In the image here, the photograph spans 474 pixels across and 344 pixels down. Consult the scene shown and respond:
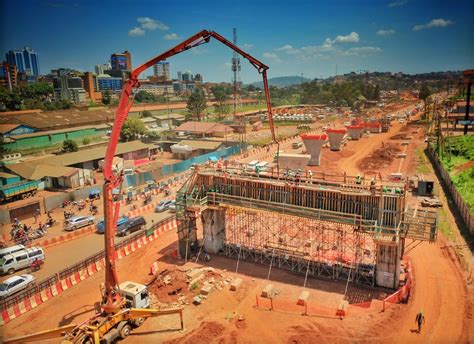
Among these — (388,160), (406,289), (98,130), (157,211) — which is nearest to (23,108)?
(98,130)

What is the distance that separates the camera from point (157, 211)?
41.0 m

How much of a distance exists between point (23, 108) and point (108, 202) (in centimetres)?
10429

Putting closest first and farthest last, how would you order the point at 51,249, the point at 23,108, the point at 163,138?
the point at 51,249
the point at 163,138
the point at 23,108

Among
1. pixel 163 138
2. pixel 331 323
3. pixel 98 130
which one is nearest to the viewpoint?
pixel 331 323

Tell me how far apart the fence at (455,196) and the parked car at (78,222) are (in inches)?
1375

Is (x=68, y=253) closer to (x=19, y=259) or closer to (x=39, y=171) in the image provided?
(x=19, y=259)

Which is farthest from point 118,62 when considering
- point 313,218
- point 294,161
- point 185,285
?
point 313,218

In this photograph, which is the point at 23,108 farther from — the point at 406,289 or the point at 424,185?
the point at 406,289

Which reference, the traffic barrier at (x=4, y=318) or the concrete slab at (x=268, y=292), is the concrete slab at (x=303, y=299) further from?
the traffic barrier at (x=4, y=318)

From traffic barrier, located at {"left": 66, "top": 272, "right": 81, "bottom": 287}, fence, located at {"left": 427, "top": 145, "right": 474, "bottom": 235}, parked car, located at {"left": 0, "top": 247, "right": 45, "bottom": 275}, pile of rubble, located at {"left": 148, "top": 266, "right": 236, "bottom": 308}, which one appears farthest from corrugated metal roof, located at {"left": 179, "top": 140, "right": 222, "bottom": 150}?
traffic barrier, located at {"left": 66, "top": 272, "right": 81, "bottom": 287}

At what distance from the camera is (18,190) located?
43.9 meters

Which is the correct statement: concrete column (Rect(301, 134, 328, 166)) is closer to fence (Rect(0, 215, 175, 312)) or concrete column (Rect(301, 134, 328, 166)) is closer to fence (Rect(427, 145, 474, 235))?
fence (Rect(427, 145, 474, 235))

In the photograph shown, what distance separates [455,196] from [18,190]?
49624 millimetres

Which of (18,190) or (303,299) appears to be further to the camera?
(18,190)
